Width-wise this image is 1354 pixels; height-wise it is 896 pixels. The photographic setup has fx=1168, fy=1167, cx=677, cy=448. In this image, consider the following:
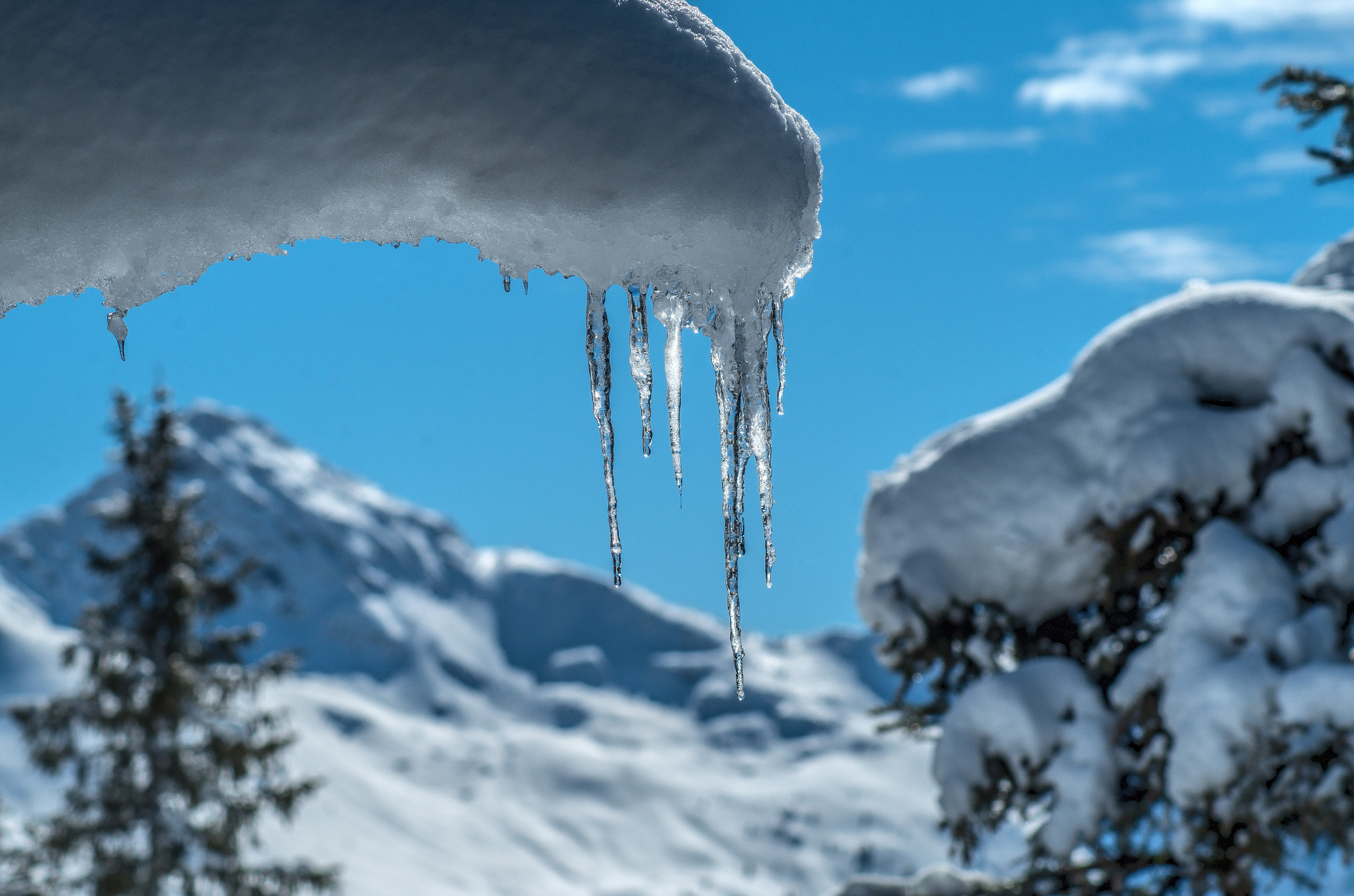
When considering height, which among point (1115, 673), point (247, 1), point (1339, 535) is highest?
point (247, 1)

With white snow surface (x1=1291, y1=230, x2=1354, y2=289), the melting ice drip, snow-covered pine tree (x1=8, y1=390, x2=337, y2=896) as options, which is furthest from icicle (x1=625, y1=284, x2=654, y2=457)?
snow-covered pine tree (x1=8, y1=390, x2=337, y2=896)

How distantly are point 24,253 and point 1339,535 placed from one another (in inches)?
299

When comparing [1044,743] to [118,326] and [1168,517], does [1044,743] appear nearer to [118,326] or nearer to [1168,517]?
[1168,517]

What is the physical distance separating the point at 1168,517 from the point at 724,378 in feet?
20.5

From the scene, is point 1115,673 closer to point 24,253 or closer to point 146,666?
point 24,253

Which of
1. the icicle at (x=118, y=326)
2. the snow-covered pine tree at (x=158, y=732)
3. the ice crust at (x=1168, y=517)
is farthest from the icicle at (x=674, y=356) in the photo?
the snow-covered pine tree at (x=158, y=732)

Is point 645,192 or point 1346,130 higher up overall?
point 1346,130

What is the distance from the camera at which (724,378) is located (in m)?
2.41

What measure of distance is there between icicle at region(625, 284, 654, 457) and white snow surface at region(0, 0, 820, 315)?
330 millimetres

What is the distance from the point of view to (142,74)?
5.96ft

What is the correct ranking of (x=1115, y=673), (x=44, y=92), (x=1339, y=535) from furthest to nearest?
(x=1115, y=673), (x=1339, y=535), (x=44, y=92)

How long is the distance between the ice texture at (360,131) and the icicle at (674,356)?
290mm

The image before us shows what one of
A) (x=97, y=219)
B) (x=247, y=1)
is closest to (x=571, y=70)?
(x=247, y=1)

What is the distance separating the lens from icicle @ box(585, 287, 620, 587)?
2.28 metres
